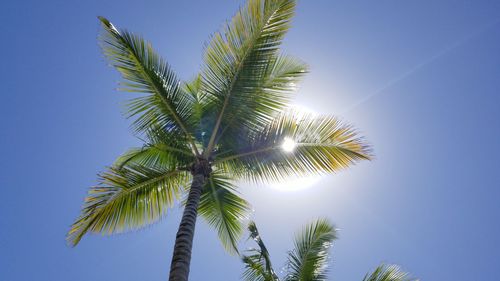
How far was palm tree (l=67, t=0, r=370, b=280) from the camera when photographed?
8250 millimetres

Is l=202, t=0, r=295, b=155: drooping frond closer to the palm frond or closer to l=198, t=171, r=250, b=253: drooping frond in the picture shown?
the palm frond

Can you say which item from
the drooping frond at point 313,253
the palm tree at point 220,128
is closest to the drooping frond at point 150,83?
the palm tree at point 220,128

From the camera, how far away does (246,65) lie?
27.6 feet

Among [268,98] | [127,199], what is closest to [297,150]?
[268,98]

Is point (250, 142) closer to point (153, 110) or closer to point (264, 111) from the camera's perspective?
point (264, 111)

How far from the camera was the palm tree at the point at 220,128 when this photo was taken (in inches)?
325

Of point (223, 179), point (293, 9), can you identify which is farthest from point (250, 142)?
point (293, 9)

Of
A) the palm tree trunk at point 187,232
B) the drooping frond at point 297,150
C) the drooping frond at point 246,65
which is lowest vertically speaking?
the palm tree trunk at point 187,232

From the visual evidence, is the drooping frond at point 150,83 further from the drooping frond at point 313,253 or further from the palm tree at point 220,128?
the drooping frond at point 313,253

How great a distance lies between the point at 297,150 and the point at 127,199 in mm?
3650

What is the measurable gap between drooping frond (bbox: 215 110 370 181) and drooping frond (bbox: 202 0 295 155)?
0.38 meters

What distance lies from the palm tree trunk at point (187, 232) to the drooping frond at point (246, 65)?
1.57ft

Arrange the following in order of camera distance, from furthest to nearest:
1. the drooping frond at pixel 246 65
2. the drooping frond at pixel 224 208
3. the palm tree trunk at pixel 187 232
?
the drooping frond at pixel 224 208
the drooping frond at pixel 246 65
the palm tree trunk at pixel 187 232

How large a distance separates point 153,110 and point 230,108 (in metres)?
1.63
